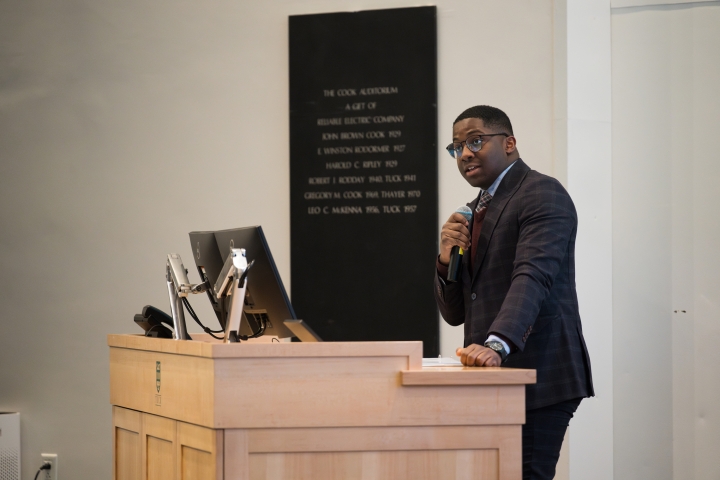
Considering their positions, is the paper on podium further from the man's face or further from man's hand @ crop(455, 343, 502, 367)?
the man's face

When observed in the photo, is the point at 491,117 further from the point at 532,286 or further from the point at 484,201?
the point at 532,286

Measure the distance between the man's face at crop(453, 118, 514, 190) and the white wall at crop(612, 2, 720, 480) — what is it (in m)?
1.25

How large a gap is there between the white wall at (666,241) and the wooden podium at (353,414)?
183 cm

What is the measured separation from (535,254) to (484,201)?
36cm

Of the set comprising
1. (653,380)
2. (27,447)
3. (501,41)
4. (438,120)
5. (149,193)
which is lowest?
(27,447)

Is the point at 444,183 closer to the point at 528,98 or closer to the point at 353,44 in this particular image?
the point at 528,98

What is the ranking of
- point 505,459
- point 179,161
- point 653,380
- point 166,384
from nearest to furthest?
point 505,459
point 166,384
point 653,380
point 179,161

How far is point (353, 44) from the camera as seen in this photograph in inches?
144

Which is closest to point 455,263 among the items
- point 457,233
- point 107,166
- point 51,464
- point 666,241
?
point 457,233

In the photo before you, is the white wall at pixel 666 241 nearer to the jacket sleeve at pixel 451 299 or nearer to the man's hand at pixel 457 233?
the jacket sleeve at pixel 451 299

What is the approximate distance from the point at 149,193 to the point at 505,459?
2679mm

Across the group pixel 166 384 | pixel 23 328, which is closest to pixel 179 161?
pixel 23 328

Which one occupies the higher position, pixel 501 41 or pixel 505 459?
pixel 501 41

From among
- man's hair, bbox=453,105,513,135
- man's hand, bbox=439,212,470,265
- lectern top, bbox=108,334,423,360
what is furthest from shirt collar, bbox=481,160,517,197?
lectern top, bbox=108,334,423,360
